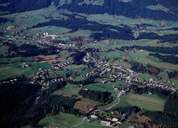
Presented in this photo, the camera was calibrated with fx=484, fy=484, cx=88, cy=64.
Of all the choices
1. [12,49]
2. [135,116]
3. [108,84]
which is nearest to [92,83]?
[108,84]

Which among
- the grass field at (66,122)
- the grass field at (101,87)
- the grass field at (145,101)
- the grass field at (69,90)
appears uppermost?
the grass field at (101,87)

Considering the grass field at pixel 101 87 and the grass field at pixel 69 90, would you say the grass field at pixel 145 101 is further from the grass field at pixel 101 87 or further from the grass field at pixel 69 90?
the grass field at pixel 69 90

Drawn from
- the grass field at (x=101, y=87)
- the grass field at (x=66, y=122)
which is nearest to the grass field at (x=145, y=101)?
the grass field at (x=101, y=87)

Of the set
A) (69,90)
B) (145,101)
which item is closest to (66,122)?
(69,90)

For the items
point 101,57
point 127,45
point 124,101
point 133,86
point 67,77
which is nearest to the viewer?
point 124,101

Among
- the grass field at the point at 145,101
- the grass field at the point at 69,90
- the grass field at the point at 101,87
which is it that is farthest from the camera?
the grass field at the point at 101,87

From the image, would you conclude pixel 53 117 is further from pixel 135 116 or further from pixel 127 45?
pixel 127 45

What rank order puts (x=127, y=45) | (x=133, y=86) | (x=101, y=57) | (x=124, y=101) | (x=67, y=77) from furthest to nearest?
(x=127, y=45) < (x=101, y=57) < (x=67, y=77) < (x=133, y=86) < (x=124, y=101)
